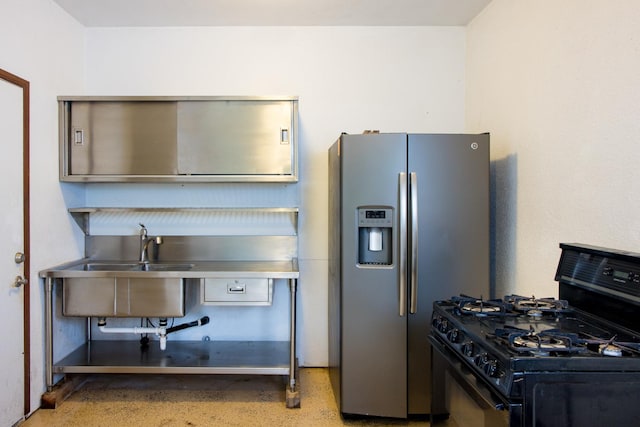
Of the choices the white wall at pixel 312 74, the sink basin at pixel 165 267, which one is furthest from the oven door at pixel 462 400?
the sink basin at pixel 165 267

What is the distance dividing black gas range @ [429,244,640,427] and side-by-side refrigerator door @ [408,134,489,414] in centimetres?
49

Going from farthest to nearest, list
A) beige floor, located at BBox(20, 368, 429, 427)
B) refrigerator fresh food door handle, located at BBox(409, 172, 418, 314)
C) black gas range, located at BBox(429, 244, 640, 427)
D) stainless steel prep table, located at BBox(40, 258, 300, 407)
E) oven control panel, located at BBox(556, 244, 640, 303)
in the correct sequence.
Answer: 1. stainless steel prep table, located at BBox(40, 258, 300, 407)
2. beige floor, located at BBox(20, 368, 429, 427)
3. refrigerator fresh food door handle, located at BBox(409, 172, 418, 314)
4. oven control panel, located at BBox(556, 244, 640, 303)
5. black gas range, located at BBox(429, 244, 640, 427)

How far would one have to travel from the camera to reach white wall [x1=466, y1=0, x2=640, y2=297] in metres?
1.54

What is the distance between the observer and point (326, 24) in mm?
2918

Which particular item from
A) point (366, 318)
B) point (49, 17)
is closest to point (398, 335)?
point (366, 318)

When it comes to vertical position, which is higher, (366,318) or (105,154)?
(105,154)

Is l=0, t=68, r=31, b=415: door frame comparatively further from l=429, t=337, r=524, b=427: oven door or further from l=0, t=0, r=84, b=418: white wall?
l=429, t=337, r=524, b=427: oven door

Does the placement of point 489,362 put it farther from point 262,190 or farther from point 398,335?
point 262,190

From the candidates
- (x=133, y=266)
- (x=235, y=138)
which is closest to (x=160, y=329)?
(x=133, y=266)

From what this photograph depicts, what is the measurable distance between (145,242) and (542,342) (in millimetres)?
2653

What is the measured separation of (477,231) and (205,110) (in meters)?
1.99

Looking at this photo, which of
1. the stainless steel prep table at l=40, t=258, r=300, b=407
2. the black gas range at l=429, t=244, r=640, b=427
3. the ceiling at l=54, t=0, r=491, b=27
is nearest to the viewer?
the black gas range at l=429, t=244, r=640, b=427

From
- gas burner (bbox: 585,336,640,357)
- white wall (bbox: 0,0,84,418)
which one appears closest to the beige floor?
white wall (bbox: 0,0,84,418)

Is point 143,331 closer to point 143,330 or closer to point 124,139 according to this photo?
point 143,330
